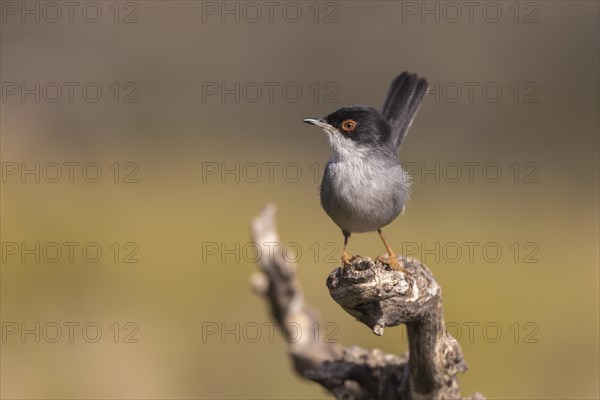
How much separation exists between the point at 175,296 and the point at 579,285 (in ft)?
13.6

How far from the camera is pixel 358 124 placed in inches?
222

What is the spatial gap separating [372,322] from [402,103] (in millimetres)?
1930

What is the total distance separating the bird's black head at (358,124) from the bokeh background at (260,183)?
9.58 feet

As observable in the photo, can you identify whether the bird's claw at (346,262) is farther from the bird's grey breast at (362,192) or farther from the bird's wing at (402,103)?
the bird's wing at (402,103)

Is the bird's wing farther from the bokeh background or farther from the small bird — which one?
the bokeh background

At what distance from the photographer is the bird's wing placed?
6.44 metres

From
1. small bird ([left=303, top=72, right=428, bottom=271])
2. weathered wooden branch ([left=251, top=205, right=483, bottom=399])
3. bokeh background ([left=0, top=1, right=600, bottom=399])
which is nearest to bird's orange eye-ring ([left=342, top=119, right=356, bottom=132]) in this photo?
small bird ([left=303, top=72, right=428, bottom=271])

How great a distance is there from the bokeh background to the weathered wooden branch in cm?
214

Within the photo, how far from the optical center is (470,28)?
1324cm

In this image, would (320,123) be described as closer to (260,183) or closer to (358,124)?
(358,124)

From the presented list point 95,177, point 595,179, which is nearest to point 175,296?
point 95,177

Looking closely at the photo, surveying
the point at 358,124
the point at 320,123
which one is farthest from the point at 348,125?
the point at 320,123

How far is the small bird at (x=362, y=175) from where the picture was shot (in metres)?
5.39

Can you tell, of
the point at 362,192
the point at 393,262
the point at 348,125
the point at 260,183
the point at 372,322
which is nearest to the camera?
the point at 372,322
